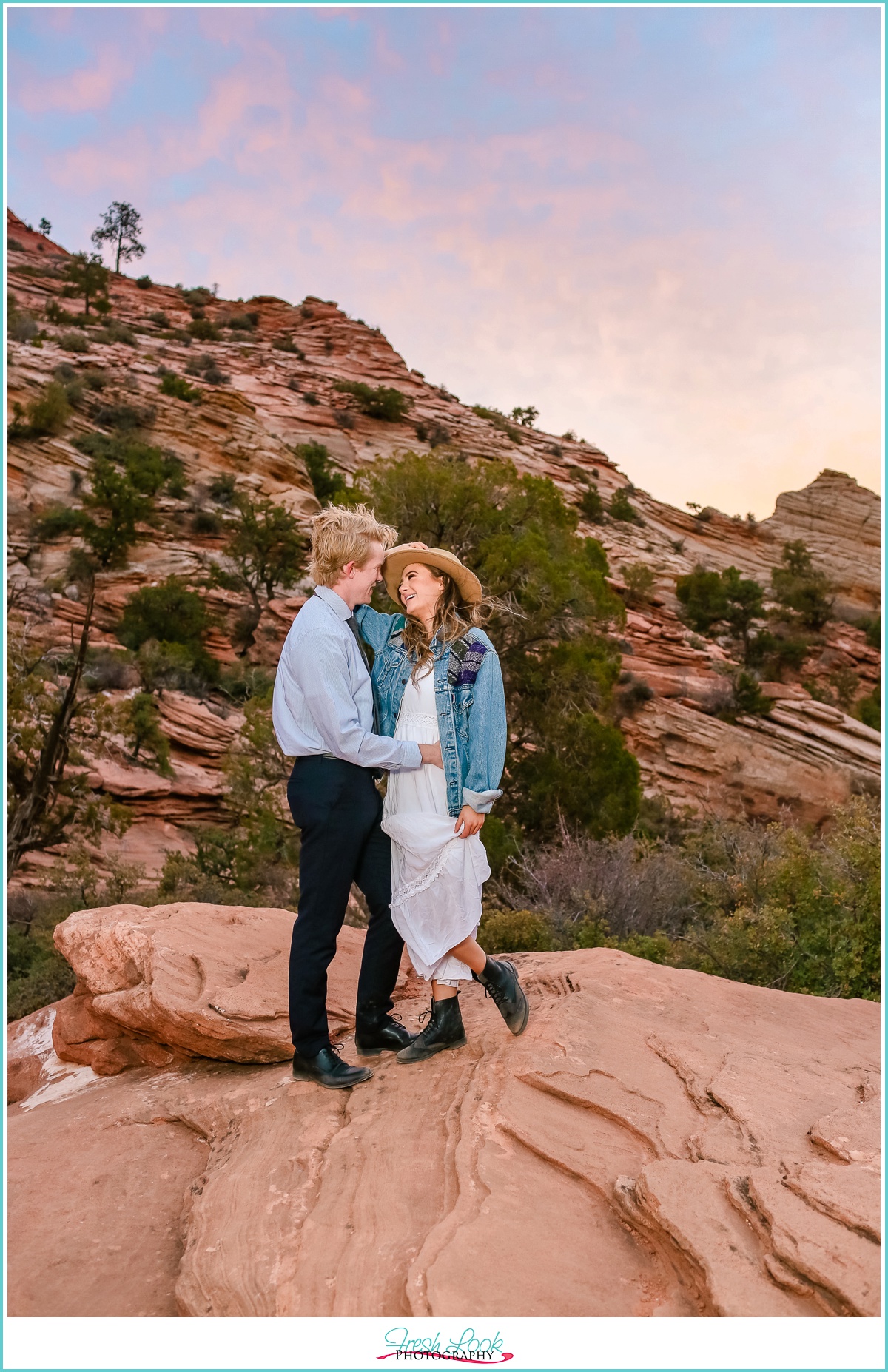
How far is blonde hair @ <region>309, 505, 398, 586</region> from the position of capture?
346 centimetres

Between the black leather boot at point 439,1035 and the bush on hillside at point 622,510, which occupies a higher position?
the bush on hillside at point 622,510

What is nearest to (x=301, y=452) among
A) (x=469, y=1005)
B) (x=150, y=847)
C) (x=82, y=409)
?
(x=82, y=409)

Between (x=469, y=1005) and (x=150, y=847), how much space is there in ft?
31.1

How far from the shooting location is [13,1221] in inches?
117

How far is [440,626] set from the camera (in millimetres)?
3523

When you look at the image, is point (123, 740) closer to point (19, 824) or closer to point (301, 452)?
point (19, 824)

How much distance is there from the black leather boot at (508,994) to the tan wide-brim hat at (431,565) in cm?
148

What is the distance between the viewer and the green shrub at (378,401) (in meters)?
33.6

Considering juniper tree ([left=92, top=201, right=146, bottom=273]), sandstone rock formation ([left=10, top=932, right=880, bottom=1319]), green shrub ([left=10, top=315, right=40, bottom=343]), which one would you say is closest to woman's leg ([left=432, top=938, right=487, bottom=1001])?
sandstone rock formation ([left=10, top=932, right=880, bottom=1319])

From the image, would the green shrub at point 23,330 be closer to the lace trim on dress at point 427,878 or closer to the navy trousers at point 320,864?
the navy trousers at point 320,864

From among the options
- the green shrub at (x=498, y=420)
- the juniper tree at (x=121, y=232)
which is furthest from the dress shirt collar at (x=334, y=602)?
the juniper tree at (x=121, y=232)

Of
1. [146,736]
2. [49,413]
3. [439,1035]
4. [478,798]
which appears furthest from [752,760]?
[49,413]

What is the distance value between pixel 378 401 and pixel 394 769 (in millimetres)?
32523

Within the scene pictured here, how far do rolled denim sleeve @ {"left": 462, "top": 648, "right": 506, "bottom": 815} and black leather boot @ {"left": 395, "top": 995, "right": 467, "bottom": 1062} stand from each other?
0.82 m
